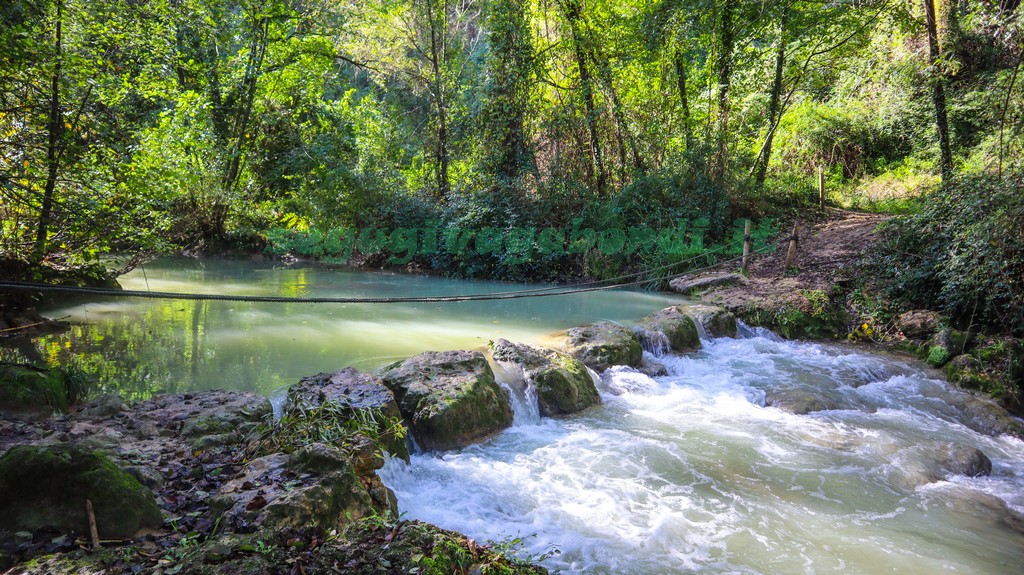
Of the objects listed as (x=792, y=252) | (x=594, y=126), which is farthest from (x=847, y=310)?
(x=594, y=126)

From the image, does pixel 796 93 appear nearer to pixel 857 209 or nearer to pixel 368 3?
pixel 857 209

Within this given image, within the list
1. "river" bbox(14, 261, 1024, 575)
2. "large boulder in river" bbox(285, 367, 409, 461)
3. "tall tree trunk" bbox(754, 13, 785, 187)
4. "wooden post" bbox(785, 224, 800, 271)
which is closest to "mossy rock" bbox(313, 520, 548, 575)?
"river" bbox(14, 261, 1024, 575)

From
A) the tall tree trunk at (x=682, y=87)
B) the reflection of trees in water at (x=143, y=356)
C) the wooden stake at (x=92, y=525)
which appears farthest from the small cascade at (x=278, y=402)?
the tall tree trunk at (x=682, y=87)

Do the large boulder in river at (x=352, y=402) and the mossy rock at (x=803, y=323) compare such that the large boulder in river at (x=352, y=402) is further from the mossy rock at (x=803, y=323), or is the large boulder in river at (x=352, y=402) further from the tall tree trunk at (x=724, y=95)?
the tall tree trunk at (x=724, y=95)

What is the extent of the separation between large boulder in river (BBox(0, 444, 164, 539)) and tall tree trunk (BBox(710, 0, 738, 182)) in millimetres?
14033

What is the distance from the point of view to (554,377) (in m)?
5.89

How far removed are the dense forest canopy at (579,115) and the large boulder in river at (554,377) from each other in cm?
698

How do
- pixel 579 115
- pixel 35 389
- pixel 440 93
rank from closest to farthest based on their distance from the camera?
pixel 35 389
pixel 579 115
pixel 440 93

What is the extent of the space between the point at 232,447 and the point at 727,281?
1000 centimetres

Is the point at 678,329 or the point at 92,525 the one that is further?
the point at 678,329

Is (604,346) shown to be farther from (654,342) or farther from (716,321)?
(716,321)

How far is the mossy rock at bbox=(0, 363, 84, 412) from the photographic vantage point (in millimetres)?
4047

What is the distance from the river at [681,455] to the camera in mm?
3527

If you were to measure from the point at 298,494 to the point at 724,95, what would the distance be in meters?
14.6
